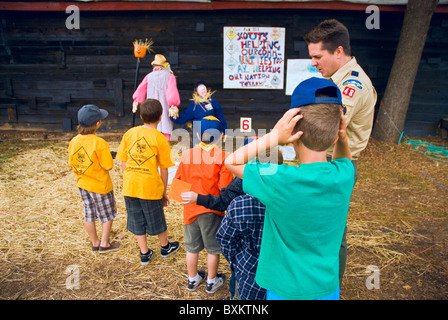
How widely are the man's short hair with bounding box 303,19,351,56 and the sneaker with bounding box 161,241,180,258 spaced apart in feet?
8.27

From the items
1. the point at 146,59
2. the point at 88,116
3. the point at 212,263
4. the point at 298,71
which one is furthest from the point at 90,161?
the point at 298,71

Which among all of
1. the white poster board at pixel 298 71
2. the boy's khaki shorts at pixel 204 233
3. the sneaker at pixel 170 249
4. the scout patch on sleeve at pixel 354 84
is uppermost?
the white poster board at pixel 298 71

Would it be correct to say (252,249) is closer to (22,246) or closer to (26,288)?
(26,288)

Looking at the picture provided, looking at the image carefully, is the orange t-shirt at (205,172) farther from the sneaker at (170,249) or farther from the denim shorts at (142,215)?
the sneaker at (170,249)

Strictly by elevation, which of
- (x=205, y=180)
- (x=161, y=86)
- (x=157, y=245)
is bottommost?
(x=157, y=245)

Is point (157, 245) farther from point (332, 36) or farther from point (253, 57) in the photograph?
point (253, 57)

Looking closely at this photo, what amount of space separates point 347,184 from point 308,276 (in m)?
0.51

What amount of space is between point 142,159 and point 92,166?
58cm

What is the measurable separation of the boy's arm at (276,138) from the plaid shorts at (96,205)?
2218mm

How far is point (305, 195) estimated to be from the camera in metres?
1.61

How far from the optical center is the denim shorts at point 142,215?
11.0 feet

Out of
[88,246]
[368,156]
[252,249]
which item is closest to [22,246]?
[88,246]

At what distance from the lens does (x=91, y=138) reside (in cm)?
341

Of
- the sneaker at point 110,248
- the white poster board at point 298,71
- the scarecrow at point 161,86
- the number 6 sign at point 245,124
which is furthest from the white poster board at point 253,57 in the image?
the sneaker at point 110,248
